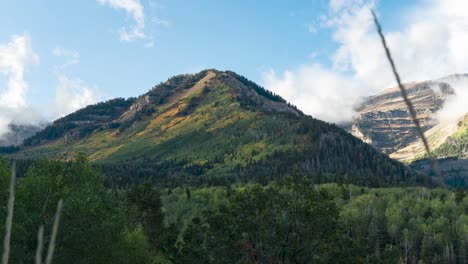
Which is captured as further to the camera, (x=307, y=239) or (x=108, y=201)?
(x=108, y=201)

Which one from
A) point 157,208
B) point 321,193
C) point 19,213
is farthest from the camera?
point 157,208

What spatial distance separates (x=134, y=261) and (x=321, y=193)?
26193 mm

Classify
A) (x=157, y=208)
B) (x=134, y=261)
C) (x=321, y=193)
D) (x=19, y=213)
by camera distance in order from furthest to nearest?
(x=157, y=208) → (x=134, y=261) → (x=321, y=193) → (x=19, y=213)

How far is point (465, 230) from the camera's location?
16862 cm

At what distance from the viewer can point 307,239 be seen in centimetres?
4781

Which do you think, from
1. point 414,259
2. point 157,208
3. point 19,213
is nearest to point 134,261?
point 19,213

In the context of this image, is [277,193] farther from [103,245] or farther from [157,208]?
[157,208]

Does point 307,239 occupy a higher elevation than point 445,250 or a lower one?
higher

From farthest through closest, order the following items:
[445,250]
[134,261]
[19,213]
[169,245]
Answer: [445,250], [169,245], [134,261], [19,213]

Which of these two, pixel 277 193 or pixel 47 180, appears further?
pixel 277 193

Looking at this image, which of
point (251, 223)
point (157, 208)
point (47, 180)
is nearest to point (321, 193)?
point (251, 223)

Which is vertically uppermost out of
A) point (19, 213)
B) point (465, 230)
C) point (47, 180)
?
point (47, 180)

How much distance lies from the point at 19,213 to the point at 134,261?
20377 millimetres

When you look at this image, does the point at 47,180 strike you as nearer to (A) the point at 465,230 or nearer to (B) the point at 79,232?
(B) the point at 79,232
